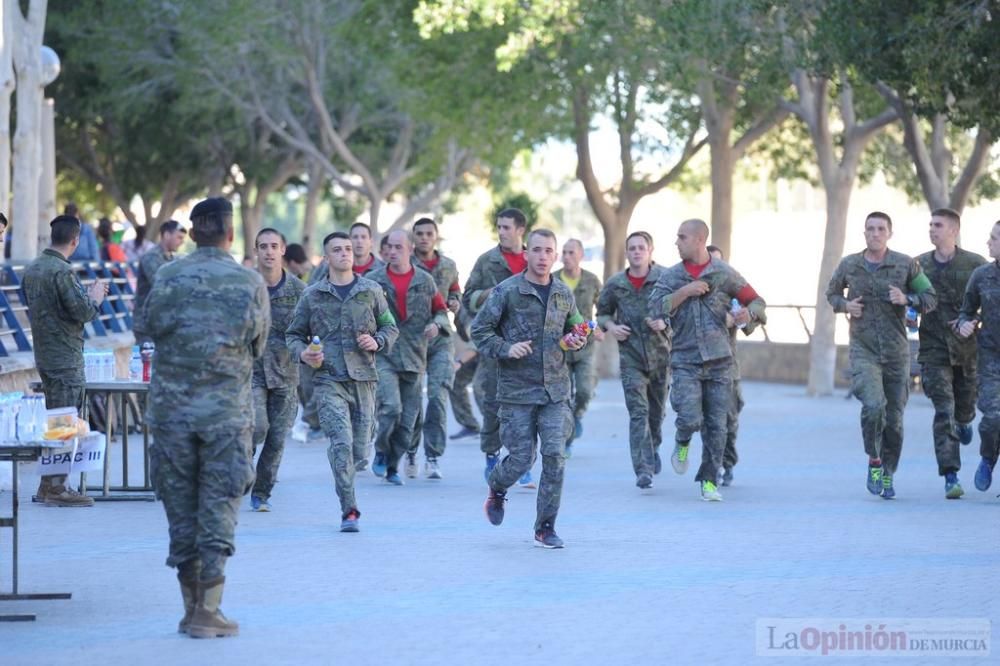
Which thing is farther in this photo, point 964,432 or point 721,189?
point 721,189

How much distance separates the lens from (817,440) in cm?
1920

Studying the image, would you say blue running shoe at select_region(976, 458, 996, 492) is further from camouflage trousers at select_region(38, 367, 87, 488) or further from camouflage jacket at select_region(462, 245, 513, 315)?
camouflage trousers at select_region(38, 367, 87, 488)

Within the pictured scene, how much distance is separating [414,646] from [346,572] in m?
2.03

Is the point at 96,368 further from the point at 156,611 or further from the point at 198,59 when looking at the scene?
the point at 198,59

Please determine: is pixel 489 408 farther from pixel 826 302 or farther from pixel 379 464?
pixel 826 302

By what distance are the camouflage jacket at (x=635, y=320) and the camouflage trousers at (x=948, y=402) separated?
76.5 inches

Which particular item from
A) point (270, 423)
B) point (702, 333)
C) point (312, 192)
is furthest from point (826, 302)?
point (312, 192)

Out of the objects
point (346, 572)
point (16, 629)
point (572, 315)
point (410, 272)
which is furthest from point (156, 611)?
point (410, 272)

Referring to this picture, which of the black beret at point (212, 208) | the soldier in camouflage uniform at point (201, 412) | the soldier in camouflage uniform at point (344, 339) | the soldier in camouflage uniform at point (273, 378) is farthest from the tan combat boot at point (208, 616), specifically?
the soldier in camouflage uniform at point (273, 378)

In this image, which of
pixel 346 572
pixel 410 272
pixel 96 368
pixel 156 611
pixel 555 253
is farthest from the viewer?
pixel 410 272

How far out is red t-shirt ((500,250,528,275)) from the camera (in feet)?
48.3

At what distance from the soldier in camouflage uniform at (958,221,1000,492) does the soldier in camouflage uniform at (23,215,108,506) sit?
5854 mm

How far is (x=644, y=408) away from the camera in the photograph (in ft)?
47.4

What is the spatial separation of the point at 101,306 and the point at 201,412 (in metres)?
14.7
